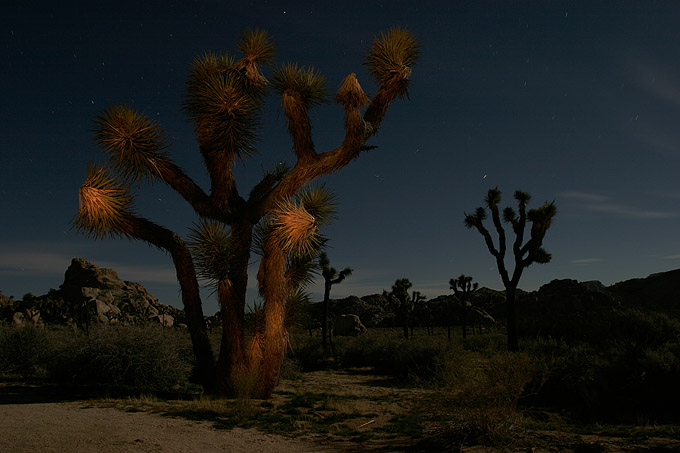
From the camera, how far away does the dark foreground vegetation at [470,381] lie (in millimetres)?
6371

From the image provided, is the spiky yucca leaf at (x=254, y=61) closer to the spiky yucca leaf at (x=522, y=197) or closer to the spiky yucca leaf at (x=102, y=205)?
the spiky yucca leaf at (x=102, y=205)

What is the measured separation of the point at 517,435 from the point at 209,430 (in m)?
4.82

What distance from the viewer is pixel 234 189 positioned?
1176cm

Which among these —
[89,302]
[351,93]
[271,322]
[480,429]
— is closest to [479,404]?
[480,429]

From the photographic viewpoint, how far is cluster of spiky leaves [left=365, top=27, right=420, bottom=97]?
1124 cm

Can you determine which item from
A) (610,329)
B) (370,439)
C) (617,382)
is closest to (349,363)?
(610,329)

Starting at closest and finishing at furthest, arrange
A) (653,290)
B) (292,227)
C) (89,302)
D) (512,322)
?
(292,227) → (512,322) → (89,302) → (653,290)

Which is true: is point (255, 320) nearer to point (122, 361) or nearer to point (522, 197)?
point (122, 361)

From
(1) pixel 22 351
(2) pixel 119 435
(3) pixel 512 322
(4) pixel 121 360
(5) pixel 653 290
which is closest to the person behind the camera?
(2) pixel 119 435

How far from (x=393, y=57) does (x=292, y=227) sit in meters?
5.16

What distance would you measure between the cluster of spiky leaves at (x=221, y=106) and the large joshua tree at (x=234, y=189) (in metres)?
0.03

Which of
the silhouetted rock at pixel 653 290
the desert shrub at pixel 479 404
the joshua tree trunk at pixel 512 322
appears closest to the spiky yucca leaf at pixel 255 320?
the desert shrub at pixel 479 404

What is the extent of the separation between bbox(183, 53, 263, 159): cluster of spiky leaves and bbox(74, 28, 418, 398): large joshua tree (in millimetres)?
28

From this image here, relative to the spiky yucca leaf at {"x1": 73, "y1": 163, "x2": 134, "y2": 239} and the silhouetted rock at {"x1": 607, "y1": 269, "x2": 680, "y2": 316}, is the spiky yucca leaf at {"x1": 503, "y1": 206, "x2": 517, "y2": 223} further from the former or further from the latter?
the silhouetted rock at {"x1": 607, "y1": 269, "x2": 680, "y2": 316}
